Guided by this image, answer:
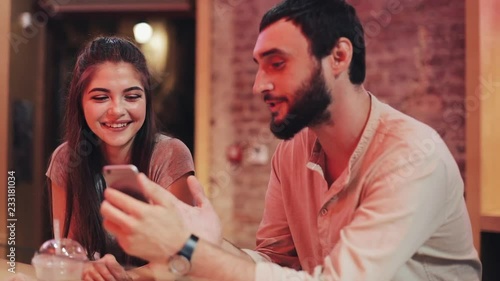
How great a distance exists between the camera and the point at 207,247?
Answer: 1.04 m

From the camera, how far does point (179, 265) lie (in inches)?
40.4

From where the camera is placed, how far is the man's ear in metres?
1.23

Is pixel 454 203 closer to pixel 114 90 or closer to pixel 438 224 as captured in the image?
pixel 438 224

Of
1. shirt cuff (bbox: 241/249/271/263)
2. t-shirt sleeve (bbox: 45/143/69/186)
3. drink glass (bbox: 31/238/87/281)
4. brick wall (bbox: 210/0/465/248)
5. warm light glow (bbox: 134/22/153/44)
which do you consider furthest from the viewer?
warm light glow (bbox: 134/22/153/44)

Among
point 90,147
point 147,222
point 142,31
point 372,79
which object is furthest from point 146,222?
point 142,31

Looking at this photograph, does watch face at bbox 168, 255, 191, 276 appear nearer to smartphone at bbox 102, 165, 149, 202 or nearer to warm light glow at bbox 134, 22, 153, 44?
smartphone at bbox 102, 165, 149, 202

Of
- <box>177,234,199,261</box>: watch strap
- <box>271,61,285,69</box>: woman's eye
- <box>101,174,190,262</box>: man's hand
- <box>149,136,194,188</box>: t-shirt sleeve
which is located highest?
<box>271,61,285,69</box>: woman's eye

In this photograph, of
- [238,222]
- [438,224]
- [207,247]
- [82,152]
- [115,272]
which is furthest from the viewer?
[238,222]

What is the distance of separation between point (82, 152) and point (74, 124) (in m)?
0.08

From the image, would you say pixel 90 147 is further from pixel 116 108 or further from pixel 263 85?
pixel 263 85

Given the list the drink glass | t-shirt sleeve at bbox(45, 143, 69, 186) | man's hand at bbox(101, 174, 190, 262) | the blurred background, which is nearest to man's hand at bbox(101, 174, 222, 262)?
man's hand at bbox(101, 174, 190, 262)

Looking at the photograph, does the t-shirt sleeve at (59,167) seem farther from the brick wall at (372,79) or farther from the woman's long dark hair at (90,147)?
the brick wall at (372,79)

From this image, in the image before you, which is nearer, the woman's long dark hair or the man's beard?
the man's beard

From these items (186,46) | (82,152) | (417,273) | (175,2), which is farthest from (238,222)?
(417,273)
